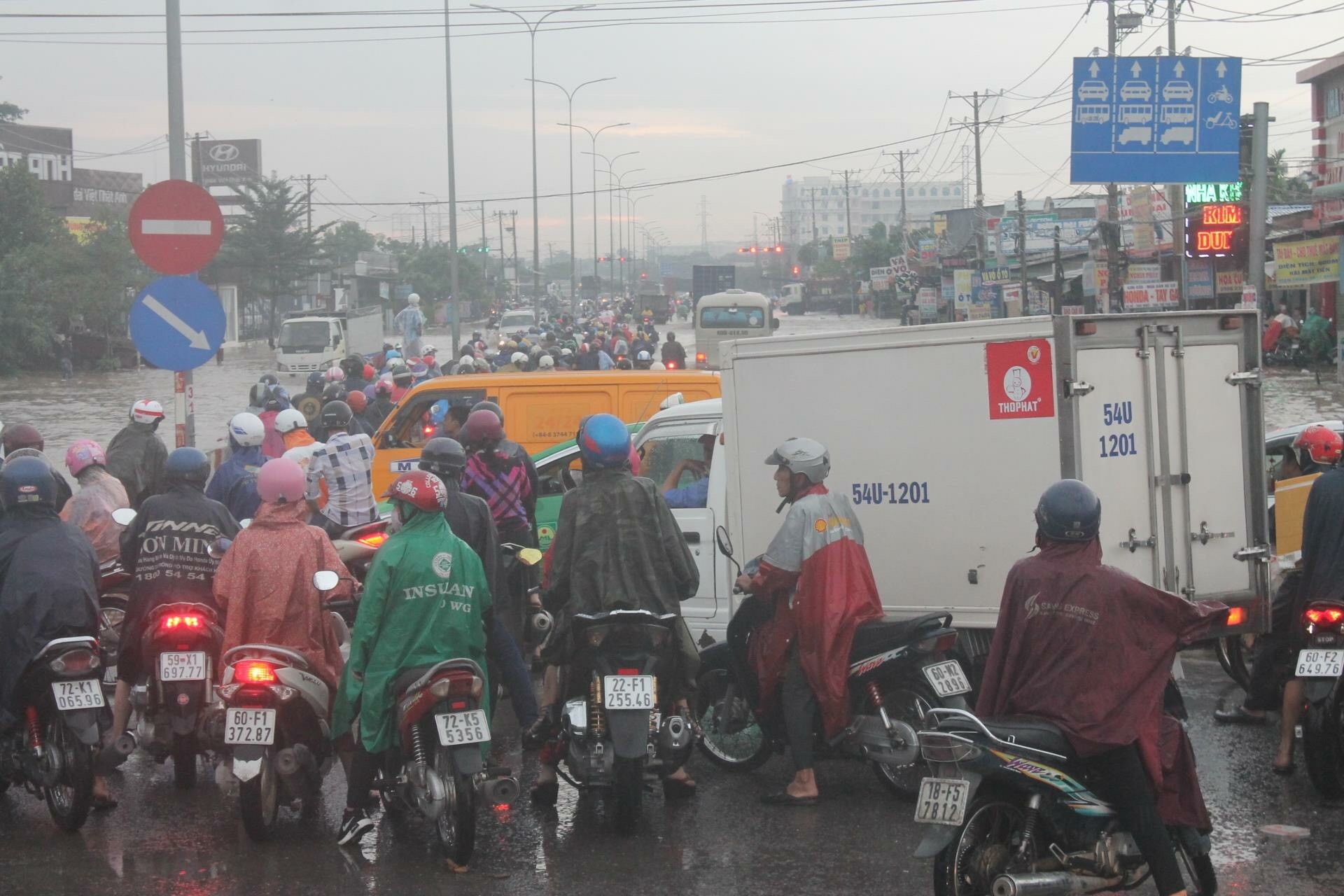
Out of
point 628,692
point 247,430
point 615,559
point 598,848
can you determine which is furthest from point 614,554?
point 247,430

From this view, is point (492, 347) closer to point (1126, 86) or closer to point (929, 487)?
point (1126, 86)

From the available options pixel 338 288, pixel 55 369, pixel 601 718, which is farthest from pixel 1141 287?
pixel 338 288

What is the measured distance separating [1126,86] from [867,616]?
14.7 metres

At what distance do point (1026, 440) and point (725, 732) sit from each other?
198 cm

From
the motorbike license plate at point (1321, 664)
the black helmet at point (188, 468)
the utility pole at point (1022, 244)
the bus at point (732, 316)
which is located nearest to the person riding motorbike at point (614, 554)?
the black helmet at point (188, 468)

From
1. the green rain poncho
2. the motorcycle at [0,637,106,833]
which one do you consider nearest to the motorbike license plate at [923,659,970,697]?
the green rain poncho

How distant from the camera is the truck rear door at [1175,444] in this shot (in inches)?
251

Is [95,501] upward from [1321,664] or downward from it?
upward

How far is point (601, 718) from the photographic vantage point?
5.61 m

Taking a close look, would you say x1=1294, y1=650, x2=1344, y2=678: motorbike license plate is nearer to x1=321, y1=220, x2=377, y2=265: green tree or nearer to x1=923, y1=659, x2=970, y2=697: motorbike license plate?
x1=923, y1=659, x2=970, y2=697: motorbike license plate

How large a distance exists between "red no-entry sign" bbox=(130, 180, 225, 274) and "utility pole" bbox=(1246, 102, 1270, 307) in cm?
1304

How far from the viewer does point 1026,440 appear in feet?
20.9

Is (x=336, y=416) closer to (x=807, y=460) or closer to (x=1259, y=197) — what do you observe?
(x=807, y=460)

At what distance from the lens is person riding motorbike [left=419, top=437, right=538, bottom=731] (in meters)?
6.32
